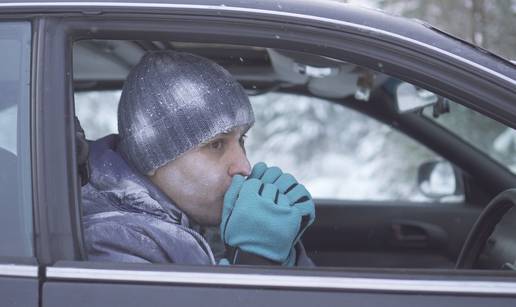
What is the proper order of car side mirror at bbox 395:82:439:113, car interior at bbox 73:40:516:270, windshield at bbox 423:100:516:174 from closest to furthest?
car side mirror at bbox 395:82:439:113
car interior at bbox 73:40:516:270
windshield at bbox 423:100:516:174

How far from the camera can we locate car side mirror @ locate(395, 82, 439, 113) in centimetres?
290

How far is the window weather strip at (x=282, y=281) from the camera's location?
162 centimetres

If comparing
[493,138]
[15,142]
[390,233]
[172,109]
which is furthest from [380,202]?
[493,138]

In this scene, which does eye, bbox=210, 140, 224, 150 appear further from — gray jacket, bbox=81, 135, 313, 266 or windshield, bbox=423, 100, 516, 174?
windshield, bbox=423, 100, 516, 174

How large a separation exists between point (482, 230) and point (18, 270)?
1369 millimetres

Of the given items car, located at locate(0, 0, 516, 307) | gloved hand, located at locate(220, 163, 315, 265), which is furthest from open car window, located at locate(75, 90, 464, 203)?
car, located at locate(0, 0, 516, 307)

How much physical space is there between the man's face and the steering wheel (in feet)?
2.40

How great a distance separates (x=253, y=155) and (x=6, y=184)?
21.3 feet

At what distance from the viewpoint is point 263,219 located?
187 centimetres

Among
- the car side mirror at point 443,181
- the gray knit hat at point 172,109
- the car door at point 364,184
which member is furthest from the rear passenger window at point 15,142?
the car side mirror at point 443,181

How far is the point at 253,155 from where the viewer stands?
26.8 ft

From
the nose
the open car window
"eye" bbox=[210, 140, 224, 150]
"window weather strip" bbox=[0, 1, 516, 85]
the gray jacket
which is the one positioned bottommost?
the open car window

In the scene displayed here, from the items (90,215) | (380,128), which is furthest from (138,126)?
(380,128)

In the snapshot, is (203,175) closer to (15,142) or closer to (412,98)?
(15,142)
